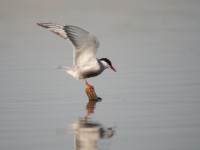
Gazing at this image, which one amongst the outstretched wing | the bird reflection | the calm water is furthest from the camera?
the outstretched wing

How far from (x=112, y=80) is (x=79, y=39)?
4.21ft

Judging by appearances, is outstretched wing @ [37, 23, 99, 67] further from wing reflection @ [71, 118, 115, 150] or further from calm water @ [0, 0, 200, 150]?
wing reflection @ [71, 118, 115, 150]

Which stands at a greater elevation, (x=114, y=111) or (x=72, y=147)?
(x=114, y=111)

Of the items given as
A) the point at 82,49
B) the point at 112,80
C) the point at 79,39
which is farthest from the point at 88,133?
the point at 112,80

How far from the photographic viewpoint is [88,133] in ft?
25.0

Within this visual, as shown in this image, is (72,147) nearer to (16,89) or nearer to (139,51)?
(16,89)

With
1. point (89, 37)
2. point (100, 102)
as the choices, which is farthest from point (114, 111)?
point (89, 37)

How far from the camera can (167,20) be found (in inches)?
682

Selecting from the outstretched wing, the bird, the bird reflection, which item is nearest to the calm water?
the bird reflection

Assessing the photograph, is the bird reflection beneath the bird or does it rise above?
beneath

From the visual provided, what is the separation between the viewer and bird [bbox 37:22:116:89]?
32.2ft

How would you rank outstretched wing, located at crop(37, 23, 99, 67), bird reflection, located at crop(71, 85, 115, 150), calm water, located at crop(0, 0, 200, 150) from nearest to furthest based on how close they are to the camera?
bird reflection, located at crop(71, 85, 115, 150) → calm water, located at crop(0, 0, 200, 150) → outstretched wing, located at crop(37, 23, 99, 67)

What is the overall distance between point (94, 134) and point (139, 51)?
5.92 metres

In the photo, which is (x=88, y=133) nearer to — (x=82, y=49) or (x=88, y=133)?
(x=88, y=133)
